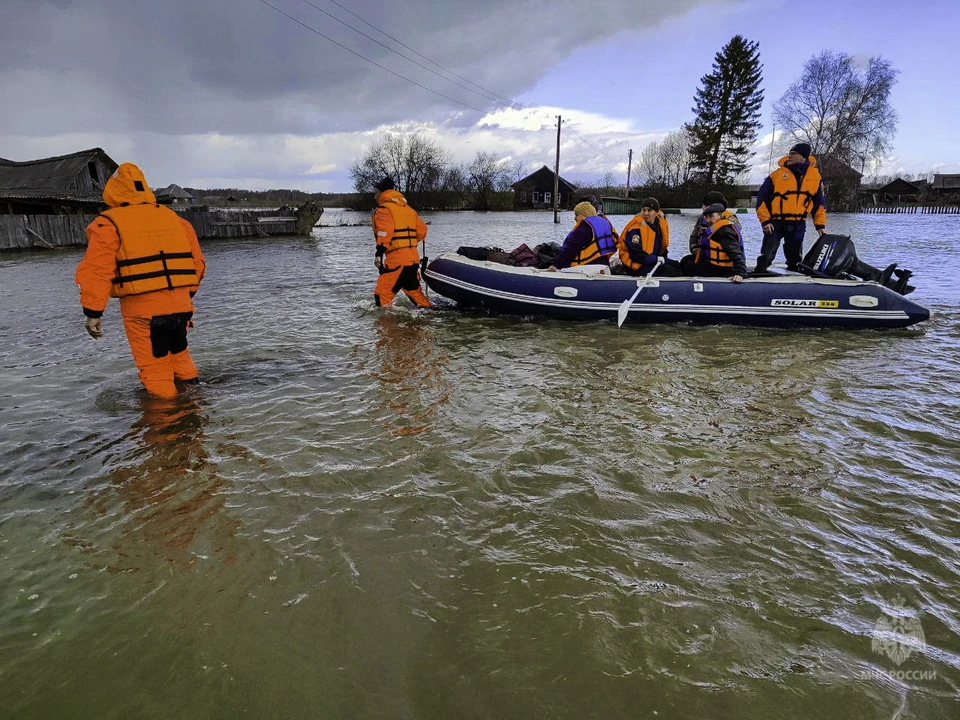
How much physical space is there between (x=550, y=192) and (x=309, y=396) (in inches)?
2507

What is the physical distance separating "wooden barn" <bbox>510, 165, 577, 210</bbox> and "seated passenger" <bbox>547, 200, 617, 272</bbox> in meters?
57.7

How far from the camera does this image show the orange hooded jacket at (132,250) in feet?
12.6

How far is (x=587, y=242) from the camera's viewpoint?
7820 mm

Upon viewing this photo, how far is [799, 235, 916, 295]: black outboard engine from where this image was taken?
7230 millimetres

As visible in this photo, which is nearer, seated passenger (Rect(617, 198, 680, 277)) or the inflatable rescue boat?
the inflatable rescue boat

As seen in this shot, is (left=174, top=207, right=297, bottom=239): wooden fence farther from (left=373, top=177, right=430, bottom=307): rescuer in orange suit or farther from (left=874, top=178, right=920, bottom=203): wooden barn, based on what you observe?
(left=874, top=178, right=920, bottom=203): wooden barn

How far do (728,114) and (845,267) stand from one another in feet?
172

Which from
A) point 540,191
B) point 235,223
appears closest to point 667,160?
point 540,191

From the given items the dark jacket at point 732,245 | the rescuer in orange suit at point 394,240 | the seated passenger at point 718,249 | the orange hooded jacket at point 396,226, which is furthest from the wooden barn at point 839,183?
the orange hooded jacket at point 396,226

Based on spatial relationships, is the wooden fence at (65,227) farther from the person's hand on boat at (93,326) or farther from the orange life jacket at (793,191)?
the orange life jacket at (793,191)

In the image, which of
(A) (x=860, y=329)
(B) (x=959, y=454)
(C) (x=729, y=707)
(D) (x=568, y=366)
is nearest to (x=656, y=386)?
(D) (x=568, y=366)

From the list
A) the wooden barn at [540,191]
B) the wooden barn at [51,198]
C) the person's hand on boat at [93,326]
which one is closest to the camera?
the person's hand on boat at [93,326]
